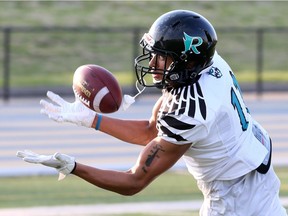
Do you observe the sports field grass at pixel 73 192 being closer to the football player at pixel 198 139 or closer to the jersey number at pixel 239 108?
the football player at pixel 198 139

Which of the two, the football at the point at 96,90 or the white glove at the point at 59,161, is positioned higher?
the football at the point at 96,90

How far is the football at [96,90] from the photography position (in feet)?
16.9

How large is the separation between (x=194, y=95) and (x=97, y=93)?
88cm

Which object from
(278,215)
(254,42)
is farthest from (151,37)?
(254,42)

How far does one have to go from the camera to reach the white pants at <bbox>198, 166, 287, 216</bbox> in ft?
Answer: 15.0

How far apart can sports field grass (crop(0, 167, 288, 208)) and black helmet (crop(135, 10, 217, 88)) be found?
164 inches

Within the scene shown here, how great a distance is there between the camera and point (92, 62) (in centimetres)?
2152

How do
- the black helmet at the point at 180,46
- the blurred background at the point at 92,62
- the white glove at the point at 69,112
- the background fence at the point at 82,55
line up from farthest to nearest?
1. the background fence at the point at 82,55
2. the blurred background at the point at 92,62
3. the white glove at the point at 69,112
4. the black helmet at the point at 180,46

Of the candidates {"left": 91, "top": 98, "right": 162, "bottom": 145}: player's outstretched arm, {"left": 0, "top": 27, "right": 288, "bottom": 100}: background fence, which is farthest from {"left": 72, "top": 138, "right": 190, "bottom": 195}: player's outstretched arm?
{"left": 0, "top": 27, "right": 288, "bottom": 100}: background fence

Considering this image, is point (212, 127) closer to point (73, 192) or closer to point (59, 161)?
point (59, 161)

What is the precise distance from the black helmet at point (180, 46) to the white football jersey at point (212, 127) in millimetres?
65

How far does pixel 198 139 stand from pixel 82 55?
688 inches

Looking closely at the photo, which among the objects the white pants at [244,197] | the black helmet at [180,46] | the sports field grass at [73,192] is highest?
the black helmet at [180,46]

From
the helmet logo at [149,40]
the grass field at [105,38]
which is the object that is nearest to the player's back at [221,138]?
the helmet logo at [149,40]
